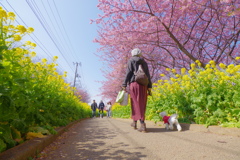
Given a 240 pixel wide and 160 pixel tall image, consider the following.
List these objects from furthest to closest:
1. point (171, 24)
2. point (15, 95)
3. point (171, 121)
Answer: point (171, 24) → point (171, 121) → point (15, 95)

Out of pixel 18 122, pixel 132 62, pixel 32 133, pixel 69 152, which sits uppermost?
pixel 132 62

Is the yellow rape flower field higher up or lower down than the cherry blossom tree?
lower down

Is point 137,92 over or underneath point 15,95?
over

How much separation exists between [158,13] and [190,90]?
5.52 metres

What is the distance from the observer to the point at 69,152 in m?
2.40

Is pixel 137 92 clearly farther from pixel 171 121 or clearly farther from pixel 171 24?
pixel 171 24

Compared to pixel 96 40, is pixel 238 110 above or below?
below

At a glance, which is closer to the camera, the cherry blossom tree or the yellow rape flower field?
the yellow rape flower field

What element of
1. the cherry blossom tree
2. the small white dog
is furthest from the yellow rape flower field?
the cherry blossom tree

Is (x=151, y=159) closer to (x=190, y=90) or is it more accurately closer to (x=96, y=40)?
(x=190, y=90)

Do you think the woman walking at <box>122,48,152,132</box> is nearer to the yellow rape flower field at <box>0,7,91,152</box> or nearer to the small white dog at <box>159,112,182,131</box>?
the small white dog at <box>159,112,182,131</box>

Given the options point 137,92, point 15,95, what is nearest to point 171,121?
point 137,92

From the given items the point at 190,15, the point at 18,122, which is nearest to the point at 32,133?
the point at 18,122

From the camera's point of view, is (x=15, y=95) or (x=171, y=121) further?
(x=171, y=121)
